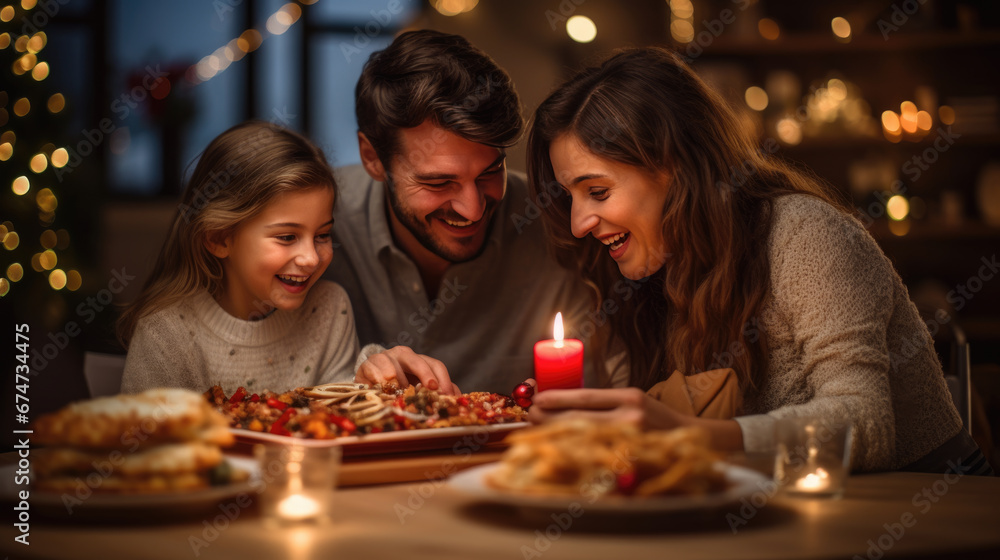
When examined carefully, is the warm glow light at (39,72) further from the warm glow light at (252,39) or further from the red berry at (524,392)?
the red berry at (524,392)

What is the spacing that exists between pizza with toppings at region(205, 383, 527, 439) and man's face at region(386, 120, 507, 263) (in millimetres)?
698

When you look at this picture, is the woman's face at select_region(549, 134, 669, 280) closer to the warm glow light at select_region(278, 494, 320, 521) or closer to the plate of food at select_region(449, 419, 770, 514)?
the plate of food at select_region(449, 419, 770, 514)

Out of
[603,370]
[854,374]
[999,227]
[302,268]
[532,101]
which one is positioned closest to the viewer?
[854,374]

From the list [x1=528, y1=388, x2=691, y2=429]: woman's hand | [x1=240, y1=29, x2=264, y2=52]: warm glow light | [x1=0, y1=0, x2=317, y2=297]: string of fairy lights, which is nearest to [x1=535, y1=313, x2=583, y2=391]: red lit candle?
[x1=528, y1=388, x2=691, y2=429]: woman's hand

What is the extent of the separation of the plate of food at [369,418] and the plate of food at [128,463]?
20 cm

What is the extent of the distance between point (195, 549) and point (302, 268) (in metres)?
1.18

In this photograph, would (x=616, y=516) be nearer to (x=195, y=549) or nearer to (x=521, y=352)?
(x=195, y=549)

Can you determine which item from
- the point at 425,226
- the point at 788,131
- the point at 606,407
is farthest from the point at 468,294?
the point at 788,131

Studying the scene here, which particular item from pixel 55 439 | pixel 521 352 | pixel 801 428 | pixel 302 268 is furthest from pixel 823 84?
pixel 55 439

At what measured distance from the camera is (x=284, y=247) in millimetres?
2020

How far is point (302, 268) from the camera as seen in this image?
6.64ft

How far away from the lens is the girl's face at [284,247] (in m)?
2.02

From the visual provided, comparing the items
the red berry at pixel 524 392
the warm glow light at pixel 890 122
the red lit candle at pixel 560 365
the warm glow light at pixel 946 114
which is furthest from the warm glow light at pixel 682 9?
the red lit candle at pixel 560 365

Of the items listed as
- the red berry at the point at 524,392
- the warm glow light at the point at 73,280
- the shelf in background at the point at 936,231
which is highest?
the shelf in background at the point at 936,231
